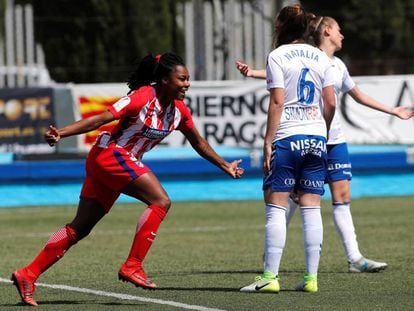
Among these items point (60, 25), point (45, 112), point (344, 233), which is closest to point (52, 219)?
point (45, 112)

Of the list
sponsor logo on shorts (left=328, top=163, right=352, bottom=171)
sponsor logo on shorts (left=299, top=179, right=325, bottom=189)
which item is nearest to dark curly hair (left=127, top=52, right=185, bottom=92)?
sponsor logo on shorts (left=299, top=179, right=325, bottom=189)

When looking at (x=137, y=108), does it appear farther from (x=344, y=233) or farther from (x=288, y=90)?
(x=344, y=233)

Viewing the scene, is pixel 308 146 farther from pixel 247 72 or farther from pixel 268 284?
pixel 247 72

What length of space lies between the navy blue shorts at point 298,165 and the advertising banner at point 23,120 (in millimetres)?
11983

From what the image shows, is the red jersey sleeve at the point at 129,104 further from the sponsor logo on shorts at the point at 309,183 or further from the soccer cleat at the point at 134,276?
the sponsor logo on shorts at the point at 309,183

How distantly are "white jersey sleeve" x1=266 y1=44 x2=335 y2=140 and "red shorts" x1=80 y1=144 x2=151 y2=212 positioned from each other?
41.1 inches

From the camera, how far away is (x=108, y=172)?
8.94 m

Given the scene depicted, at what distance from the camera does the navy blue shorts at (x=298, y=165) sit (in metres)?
9.08

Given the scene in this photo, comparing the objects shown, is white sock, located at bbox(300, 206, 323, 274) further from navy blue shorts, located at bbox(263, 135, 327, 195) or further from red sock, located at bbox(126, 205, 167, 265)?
red sock, located at bbox(126, 205, 167, 265)

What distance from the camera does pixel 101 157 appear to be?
8.98 metres

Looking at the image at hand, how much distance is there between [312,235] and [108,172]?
1.52 meters

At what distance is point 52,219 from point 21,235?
2369mm

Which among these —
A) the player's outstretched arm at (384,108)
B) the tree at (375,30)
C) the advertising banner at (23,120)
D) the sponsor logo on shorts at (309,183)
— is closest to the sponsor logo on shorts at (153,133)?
the sponsor logo on shorts at (309,183)

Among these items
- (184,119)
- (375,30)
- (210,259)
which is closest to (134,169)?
(184,119)
